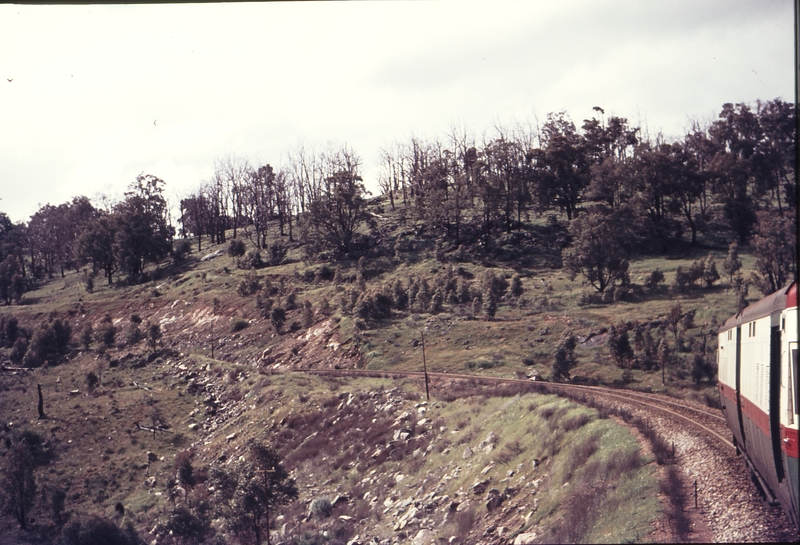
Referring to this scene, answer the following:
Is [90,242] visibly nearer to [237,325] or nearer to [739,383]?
[237,325]

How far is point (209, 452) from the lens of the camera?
34.4 meters

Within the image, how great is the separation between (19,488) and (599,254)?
155ft

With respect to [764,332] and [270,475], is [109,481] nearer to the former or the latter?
[270,475]

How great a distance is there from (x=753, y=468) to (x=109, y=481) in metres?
31.1

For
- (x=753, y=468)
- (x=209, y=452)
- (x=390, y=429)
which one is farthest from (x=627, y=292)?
(x=753, y=468)

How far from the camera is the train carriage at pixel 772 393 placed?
321 inches

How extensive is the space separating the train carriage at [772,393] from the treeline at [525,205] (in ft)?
111

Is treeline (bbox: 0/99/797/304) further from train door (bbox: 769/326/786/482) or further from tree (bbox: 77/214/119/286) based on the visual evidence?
train door (bbox: 769/326/786/482)

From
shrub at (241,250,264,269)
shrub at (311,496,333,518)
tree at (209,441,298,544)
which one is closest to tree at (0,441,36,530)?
tree at (209,441,298,544)

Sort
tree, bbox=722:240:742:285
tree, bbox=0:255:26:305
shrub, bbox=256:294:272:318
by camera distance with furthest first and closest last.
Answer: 1. tree, bbox=0:255:26:305
2. shrub, bbox=256:294:272:318
3. tree, bbox=722:240:742:285

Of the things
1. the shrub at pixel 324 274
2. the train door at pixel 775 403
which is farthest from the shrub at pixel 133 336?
the train door at pixel 775 403

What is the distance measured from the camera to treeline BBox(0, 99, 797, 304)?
59.6m

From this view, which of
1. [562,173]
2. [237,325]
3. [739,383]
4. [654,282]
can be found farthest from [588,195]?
[739,383]

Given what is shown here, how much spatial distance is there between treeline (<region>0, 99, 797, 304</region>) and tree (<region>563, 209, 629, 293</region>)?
128mm
